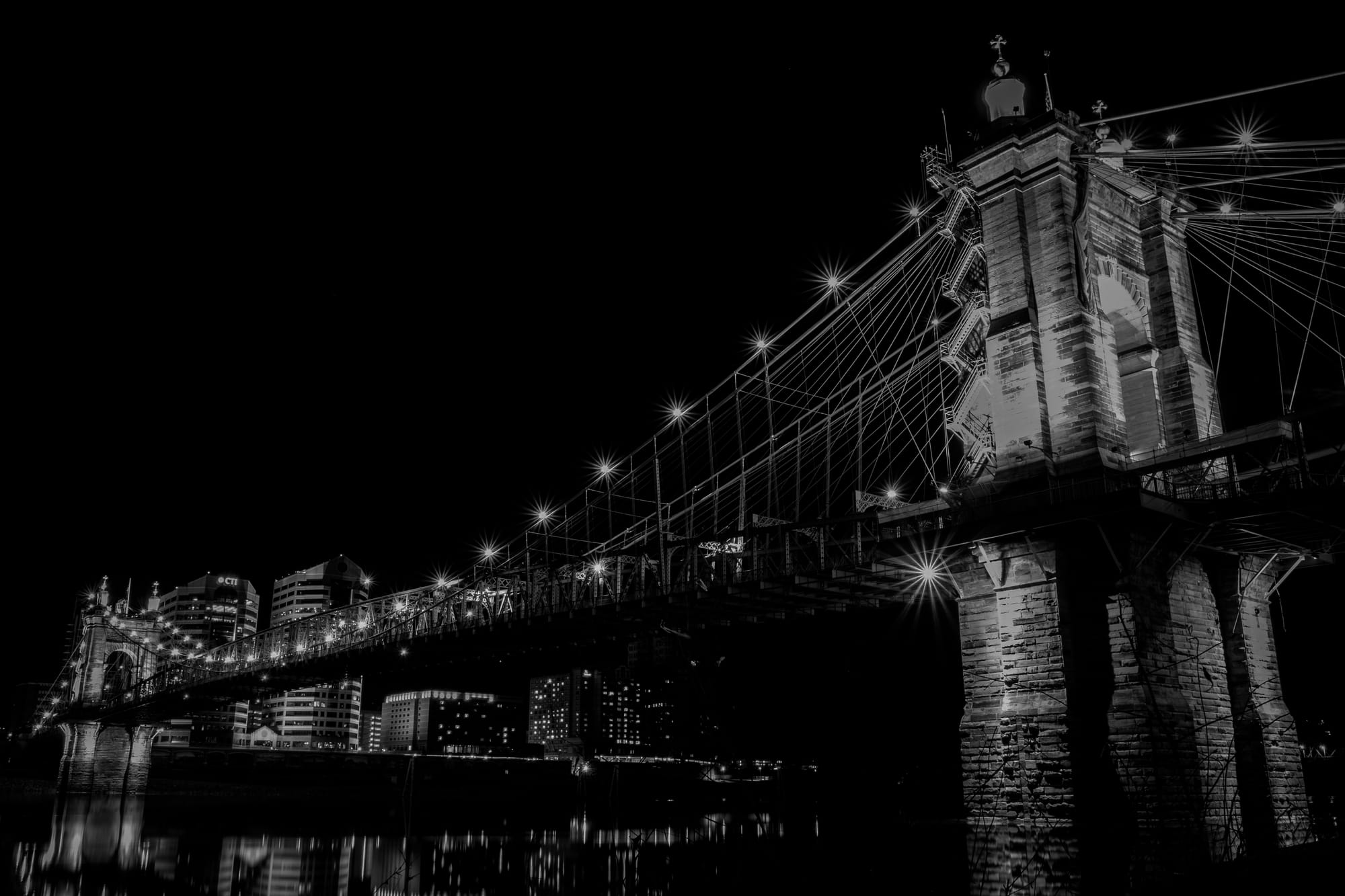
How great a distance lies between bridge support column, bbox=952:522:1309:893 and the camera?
21.6m

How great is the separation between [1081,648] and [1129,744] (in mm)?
2157

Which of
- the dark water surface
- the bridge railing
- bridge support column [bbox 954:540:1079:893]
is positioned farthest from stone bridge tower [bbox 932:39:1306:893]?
the dark water surface

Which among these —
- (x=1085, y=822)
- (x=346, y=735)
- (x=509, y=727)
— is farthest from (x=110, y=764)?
(x=509, y=727)

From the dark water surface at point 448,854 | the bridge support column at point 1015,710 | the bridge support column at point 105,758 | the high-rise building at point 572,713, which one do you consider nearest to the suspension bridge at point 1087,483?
the bridge support column at point 1015,710

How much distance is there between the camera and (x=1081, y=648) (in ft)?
75.8

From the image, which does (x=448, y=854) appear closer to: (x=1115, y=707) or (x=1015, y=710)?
(x=1015, y=710)

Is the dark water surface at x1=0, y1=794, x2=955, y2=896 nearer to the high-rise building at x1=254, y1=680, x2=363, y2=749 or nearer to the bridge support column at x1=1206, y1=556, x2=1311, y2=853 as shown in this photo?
the bridge support column at x1=1206, y1=556, x2=1311, y2=853

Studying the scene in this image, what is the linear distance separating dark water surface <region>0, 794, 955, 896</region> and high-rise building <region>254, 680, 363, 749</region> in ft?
436

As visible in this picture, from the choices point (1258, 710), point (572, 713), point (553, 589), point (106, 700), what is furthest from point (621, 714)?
point (1258, 710)

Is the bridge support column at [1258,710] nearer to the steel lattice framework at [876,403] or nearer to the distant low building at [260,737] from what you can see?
the steel lattice framework at [876,403]

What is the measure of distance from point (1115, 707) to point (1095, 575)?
110 inches

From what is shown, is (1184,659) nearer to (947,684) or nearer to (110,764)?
(947,684)

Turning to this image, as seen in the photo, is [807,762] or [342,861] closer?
[342,861]

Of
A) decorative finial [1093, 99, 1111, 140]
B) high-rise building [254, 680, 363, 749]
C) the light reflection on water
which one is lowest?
the light reflection on water
